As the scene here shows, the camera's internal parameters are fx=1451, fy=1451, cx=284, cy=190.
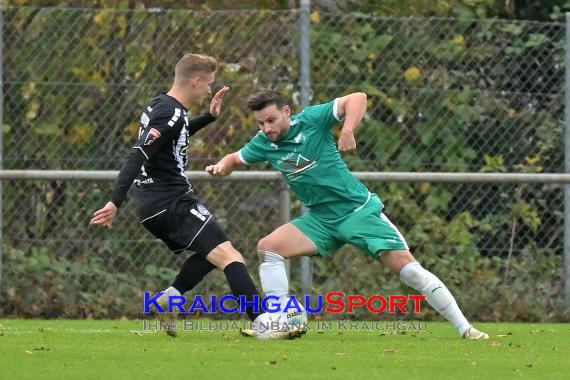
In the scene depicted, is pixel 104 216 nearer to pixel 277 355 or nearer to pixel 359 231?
pixel 277 355

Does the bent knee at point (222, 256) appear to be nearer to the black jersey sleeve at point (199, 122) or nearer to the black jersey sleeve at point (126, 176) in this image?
the black jersey sleeve at point (126, 176)

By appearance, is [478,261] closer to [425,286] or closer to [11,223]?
[425,286]

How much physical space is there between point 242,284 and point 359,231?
76 cm

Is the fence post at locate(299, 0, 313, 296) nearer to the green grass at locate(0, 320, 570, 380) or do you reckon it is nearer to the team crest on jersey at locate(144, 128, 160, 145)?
the green grass at locate(0, 320, 570, 380)

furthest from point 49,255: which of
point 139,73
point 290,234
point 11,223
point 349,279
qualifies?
point 290,234

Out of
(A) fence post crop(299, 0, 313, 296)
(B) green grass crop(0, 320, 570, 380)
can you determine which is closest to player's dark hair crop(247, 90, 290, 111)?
(B) green grass crop(0, 320, 570, 380)

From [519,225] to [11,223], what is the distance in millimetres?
3929

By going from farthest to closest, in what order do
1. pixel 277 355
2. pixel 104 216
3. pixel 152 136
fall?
Answer: 1. pixel 152 136
2. pixel 104 216
3. pixel 277 355

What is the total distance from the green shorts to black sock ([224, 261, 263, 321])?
476 mm

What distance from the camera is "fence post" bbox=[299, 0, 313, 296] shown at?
10.9m

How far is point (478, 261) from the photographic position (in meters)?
11.3

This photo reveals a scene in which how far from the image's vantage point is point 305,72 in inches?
433

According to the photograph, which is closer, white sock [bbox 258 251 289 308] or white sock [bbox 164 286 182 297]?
white sock [bbox 258 251 289 308]

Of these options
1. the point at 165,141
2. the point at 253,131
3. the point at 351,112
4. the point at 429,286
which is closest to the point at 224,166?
the point at 165,141
